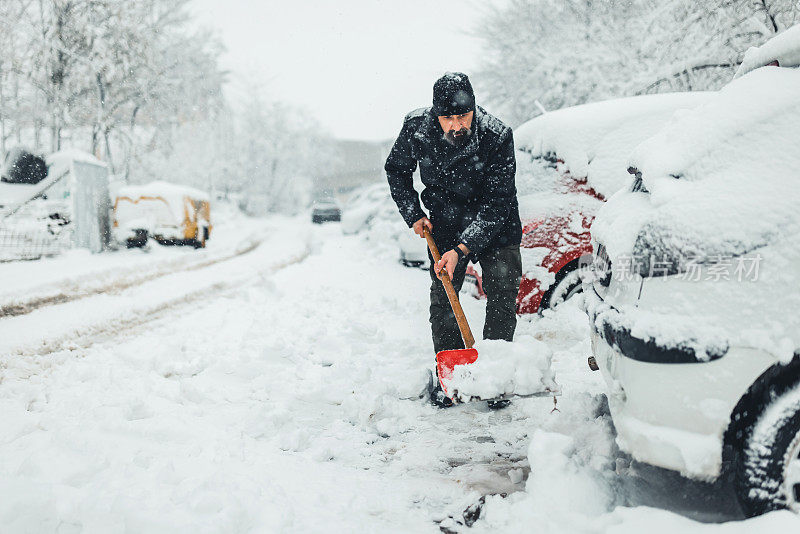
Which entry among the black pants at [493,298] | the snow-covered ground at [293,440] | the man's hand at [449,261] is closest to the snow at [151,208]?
the snow-covered ground at [293,440]

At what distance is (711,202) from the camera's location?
1688 mm

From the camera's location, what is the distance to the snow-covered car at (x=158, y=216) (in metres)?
12.2

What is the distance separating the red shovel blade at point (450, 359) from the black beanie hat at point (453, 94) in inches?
50.6

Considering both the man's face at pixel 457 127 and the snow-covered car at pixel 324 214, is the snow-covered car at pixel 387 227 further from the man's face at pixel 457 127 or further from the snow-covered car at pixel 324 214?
the snow-covered car at pixel 324 214

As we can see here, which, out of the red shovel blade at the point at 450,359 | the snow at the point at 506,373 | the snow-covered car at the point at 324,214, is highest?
the snow at the point at 506,373

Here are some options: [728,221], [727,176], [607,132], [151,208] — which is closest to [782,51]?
[727,176]

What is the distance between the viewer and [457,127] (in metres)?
2.76

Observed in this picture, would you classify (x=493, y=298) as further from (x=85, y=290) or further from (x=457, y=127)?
(x=85, y=290)

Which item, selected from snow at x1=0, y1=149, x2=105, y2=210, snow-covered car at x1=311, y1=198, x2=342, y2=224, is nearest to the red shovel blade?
snow at x1=0, y1=149, x2=105, y2=210

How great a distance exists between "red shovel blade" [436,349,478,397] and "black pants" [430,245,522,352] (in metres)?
0.25

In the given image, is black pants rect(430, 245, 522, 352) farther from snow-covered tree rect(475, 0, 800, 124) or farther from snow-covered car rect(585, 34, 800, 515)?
snow-covered tree rect(475, 0, 800, 124)

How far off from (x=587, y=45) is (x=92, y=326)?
1013 cm

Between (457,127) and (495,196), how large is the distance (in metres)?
0.43

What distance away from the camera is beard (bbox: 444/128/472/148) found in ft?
9.11
